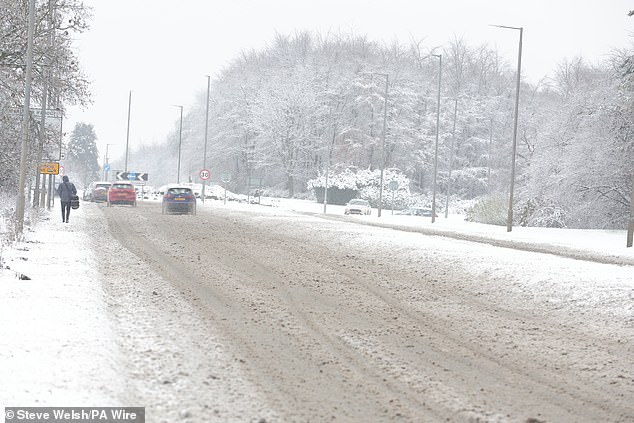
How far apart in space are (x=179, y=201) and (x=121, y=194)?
10938mm

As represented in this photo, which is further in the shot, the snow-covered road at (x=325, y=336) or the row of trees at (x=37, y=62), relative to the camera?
the row of trees at (x=37, y=62)

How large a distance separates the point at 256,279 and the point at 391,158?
2828 inches

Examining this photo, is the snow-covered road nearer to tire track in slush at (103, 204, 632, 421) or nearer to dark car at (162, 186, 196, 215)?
tire track in slush at (103, 204, 632, 421)

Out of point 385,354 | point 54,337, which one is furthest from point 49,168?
point 385,354

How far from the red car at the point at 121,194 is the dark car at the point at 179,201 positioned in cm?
1003

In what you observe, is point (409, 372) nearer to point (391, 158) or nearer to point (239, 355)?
point (239, 355)

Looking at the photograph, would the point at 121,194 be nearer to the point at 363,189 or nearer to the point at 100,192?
the point at 100,192

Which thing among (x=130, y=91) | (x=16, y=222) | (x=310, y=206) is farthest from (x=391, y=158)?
(x=16, y=222)

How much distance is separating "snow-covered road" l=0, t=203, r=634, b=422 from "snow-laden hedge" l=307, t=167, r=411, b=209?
5732 centimetres

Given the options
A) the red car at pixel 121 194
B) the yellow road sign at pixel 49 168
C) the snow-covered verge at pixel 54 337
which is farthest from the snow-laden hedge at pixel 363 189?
the snow-covered verge at pixel 54 337

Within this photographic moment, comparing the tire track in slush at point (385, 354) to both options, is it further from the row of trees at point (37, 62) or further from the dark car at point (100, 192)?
the dark car at point (100, 192)

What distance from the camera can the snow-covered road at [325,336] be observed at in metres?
6.95

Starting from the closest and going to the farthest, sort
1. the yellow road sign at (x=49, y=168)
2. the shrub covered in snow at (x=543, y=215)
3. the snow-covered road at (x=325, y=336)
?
the snow-covered road at (x=325, y=336) < the yellow road sign at (x=49, y=168) < the shrub covered in snow at (x=543, y=215)

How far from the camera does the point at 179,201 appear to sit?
4228 cm
